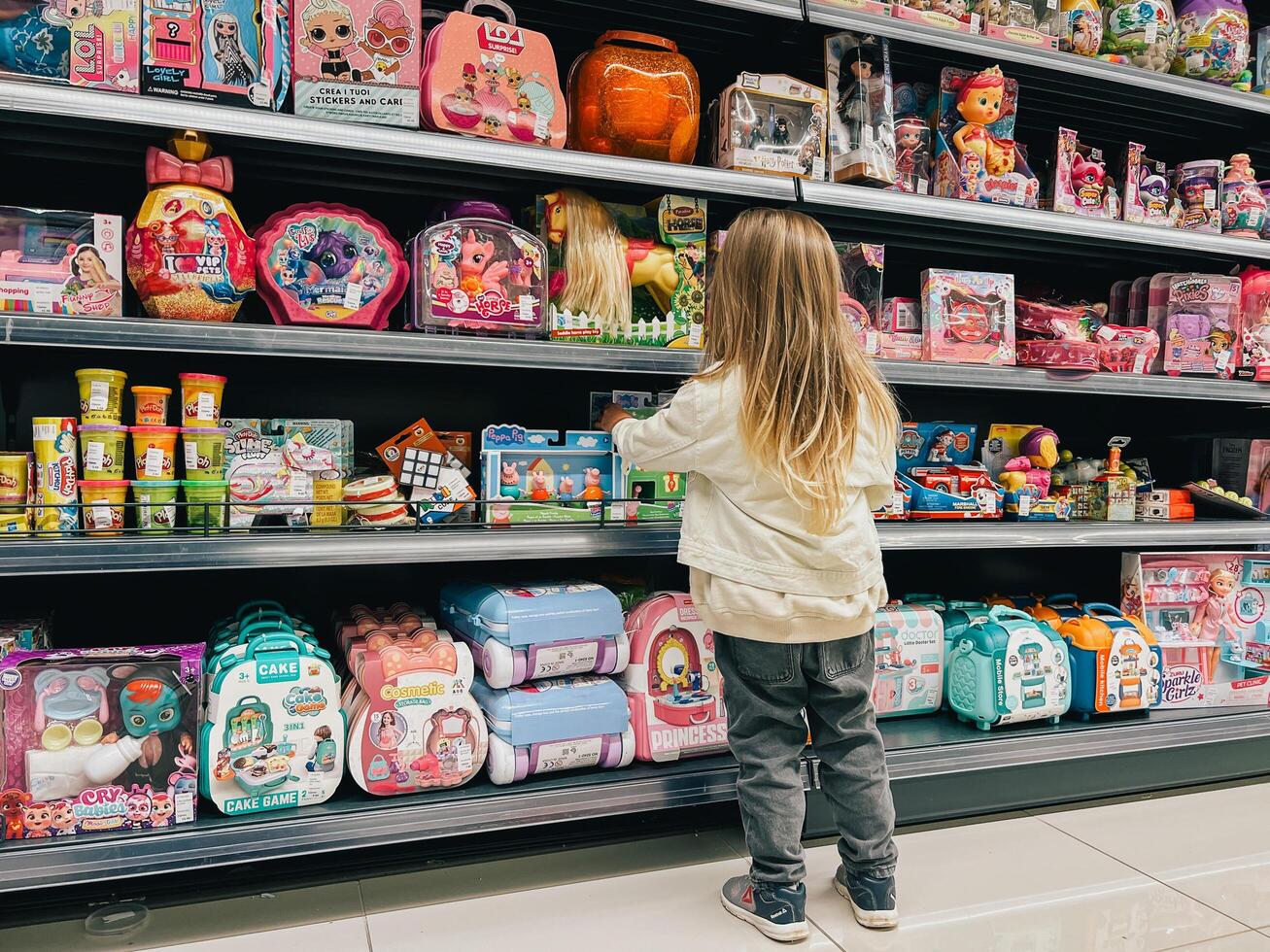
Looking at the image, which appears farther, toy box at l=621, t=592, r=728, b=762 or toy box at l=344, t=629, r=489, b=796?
toy box at l=621, t=592, r=728, b=762

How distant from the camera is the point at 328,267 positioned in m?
1.83

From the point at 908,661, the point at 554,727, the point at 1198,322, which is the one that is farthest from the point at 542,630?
the point at 1198,322

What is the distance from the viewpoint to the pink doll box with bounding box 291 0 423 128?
1736mm

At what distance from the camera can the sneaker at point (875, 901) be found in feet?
5.47

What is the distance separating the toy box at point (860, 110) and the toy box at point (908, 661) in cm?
109

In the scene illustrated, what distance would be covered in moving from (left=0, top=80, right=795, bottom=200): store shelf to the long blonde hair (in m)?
0.31

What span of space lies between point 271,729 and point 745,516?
0.98 m

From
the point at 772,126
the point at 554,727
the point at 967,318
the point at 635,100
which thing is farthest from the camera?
the point at 967,318

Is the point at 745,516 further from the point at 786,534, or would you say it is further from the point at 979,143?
the point at 979,143

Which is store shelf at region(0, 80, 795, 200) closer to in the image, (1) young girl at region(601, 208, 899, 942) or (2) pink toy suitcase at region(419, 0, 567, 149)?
(2) pink toy suitcase at region(419, 0, 567, 149)

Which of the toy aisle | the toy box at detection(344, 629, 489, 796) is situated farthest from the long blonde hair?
the toy box at detection(344, 629, 489, 796)

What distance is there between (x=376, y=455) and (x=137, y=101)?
840 millimetres

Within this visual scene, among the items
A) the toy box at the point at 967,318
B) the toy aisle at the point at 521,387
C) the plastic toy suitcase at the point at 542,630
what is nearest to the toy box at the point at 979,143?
the toy aisle at the point at 521,387

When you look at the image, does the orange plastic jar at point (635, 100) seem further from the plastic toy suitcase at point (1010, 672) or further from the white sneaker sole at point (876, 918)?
the white sneaker sole at point (876, 918)
